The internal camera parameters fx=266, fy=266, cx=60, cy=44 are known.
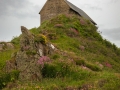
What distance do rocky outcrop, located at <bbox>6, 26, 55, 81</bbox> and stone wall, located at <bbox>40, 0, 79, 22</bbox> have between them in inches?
1667

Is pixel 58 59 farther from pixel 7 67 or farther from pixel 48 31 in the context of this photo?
pixel 48 31

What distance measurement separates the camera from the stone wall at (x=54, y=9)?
67.6m

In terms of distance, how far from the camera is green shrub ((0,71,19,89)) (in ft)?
69.1

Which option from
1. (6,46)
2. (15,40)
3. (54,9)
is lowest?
(6,46)

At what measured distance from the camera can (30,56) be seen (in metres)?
22.9

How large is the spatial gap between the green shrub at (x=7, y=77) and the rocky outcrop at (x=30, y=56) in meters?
0.41

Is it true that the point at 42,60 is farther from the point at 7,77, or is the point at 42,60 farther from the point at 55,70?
the point at 7,77

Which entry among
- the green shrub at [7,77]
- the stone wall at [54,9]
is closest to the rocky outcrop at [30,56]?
the green shrub at [7,77]

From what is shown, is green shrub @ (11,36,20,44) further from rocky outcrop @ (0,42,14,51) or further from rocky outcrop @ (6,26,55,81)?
rocky outcrop @ (6,26,55,81)

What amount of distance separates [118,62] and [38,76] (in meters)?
23.6

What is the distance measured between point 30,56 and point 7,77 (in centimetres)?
276

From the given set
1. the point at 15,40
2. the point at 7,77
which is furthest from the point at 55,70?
the point at 15,40

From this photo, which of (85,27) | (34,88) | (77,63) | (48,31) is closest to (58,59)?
(77,63)

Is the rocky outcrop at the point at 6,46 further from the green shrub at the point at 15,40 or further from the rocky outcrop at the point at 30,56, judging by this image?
the rocky outcrop at the point at 30,56
